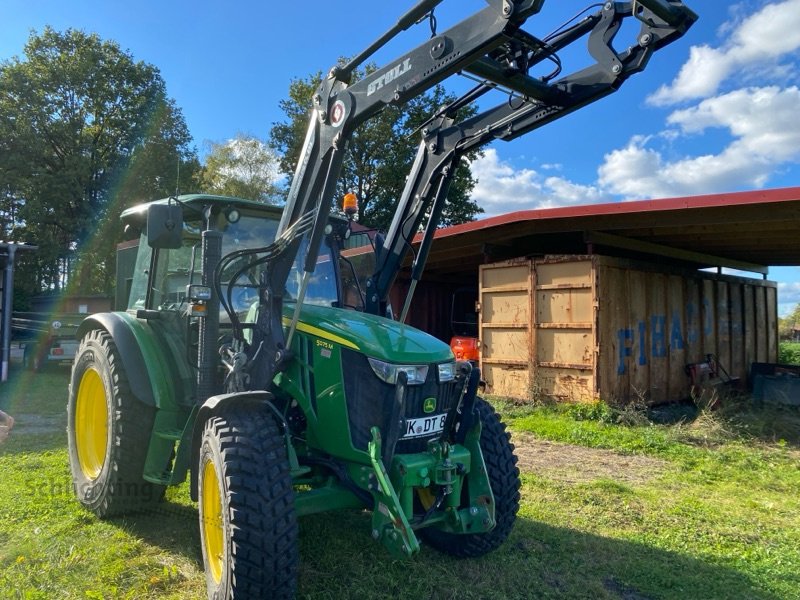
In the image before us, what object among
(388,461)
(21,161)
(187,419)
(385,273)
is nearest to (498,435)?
(388,461)

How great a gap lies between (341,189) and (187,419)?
24.8 metres

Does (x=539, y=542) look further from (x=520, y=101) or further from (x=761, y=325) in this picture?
(x=761, y=325)

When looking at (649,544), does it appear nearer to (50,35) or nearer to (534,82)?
(534,82)

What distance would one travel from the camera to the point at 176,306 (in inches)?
167

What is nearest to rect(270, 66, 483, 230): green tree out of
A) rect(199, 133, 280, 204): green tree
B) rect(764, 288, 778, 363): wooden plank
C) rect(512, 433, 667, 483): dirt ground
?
rect(199, 133, 280, 204): green tree

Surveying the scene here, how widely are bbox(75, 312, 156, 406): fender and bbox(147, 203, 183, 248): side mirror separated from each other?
0.92 metres

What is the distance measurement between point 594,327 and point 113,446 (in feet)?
20.9

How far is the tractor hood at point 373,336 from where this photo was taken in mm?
3174

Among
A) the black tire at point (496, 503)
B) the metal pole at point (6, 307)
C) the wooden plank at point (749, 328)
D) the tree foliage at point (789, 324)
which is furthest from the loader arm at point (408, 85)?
the tree foliage at point (789, 324)

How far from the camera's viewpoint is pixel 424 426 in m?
3.23

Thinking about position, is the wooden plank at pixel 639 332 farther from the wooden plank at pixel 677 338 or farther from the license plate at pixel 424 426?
the license plate at pixel 424 426

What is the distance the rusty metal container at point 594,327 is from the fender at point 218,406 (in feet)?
20.4

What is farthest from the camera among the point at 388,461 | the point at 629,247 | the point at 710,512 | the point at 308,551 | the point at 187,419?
the point at 629,247

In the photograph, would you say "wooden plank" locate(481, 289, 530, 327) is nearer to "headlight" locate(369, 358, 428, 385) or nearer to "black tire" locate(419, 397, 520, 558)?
"black tire" locate(419, 397, 520, 558)
